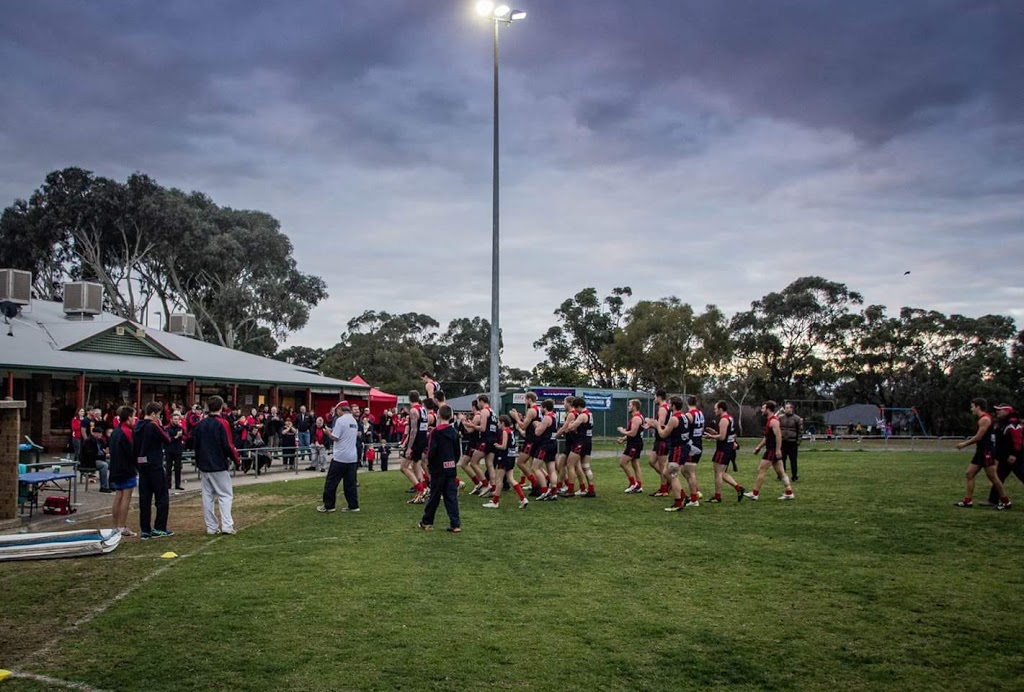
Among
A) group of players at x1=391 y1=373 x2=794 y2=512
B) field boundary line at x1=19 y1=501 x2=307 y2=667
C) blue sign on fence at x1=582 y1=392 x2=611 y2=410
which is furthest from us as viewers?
blue sign on fence at x1=582 y1=392 x2=611 y2=410

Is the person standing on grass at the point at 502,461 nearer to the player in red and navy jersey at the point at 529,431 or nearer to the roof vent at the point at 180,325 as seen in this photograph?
the player in red and navy jersey at the point at 529,431

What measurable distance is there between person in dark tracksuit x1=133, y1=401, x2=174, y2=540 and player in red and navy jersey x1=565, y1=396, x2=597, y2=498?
691 cm

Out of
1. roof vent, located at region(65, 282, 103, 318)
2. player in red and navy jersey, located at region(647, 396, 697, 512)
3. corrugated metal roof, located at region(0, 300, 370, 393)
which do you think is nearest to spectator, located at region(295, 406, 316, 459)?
corrugated metal roof, located at region(0, 300, 370, 393)

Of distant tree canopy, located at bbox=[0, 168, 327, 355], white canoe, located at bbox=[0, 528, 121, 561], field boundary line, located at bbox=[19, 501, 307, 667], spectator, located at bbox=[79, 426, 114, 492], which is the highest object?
distant tree canopy, located at bbox=[0, 168, 327, 355]

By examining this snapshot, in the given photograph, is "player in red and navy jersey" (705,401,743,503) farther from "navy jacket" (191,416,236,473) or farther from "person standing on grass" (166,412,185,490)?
"person standing on grass" (166,412,185,490)

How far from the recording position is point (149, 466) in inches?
416

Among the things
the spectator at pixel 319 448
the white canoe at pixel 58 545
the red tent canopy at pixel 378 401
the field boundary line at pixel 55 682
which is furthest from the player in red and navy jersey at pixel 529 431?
the red tent canopy at pixel 378 401

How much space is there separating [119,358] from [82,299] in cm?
486

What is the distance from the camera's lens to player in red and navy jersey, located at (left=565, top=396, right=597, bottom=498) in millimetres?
13961

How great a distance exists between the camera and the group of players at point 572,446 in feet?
42.3

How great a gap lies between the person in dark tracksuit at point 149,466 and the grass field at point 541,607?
0.48 metres

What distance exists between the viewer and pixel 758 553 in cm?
904

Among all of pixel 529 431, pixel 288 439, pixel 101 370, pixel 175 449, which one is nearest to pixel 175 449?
pixel 175 449

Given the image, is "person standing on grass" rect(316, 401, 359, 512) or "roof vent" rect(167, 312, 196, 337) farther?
"roof vent" rect(167, 312, 196, 337)
